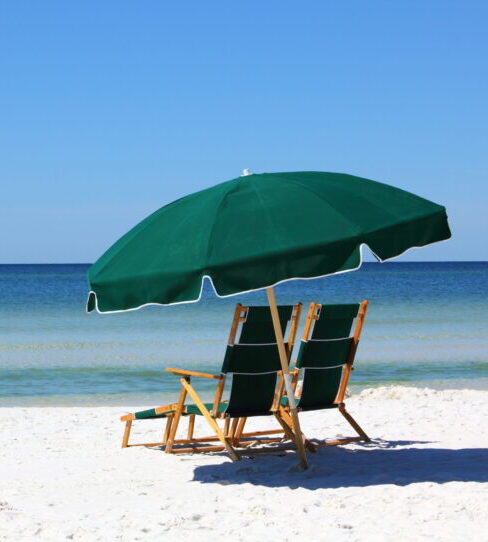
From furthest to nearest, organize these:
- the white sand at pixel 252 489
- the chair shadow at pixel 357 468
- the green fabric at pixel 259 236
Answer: the chair shadow at pixel 357 468 < the green fabric at pixel 259 236 < the white sand at pixel 252 489

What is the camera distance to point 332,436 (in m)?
6.83

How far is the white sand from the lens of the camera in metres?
4.12

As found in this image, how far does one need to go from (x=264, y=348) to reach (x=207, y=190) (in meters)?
0.98

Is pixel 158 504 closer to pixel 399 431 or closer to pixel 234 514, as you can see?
pixel 234 514

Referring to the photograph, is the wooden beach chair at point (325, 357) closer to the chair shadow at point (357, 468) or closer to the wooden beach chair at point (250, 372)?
the wooden beach chair at point (250, 372)

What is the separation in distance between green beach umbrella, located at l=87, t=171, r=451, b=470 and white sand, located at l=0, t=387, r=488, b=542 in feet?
3.28

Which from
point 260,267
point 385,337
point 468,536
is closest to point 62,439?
point 260,267

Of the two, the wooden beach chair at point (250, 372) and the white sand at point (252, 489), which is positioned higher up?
the wooden beach chair at point (250, 372)

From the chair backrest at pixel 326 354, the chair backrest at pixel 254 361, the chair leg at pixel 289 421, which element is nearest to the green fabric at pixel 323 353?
the chair backrest at pixel 326 354

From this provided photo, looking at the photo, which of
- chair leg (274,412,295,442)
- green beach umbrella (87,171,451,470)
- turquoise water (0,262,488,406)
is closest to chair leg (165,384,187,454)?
chair leg (274,412,295,442)

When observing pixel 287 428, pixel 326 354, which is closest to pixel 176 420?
pixel 287 428

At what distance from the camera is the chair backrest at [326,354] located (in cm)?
550

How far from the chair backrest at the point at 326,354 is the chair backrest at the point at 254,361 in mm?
130

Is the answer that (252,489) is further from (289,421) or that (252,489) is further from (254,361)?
(289,421)
